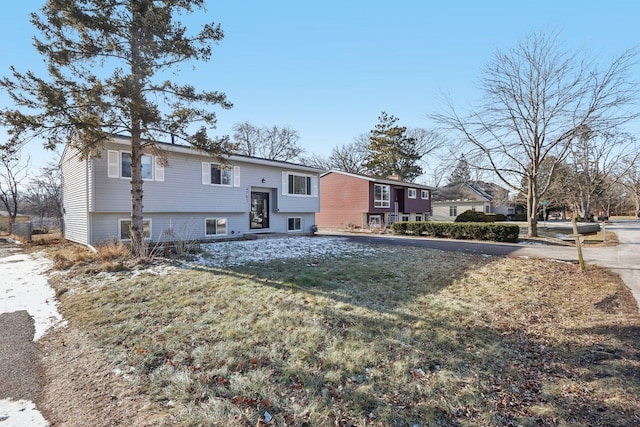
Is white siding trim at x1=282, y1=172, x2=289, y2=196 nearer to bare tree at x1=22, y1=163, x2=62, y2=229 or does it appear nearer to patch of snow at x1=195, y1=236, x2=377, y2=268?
patch of snow at x1=195, y1=236, x2=377, y2=268

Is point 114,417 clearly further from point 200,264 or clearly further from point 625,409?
point 200,264

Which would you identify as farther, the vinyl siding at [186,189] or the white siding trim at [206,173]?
the white siding trim at [206,173]

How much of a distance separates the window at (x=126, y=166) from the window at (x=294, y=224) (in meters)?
7.80

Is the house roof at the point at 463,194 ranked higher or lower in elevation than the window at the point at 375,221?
higher

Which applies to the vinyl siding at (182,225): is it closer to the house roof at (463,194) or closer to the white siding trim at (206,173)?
the white siding trim at (206,173)

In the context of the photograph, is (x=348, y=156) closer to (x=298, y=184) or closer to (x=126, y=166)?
(x=298, y=184)

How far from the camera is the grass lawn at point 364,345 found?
3.19 meters

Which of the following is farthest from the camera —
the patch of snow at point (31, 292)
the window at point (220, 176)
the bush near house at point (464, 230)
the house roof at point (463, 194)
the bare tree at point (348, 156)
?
the bare tree at point (348, 156)

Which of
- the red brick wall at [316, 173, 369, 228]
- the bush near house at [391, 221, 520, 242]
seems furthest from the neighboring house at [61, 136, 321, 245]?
the red brick wall at [316, 173, 369, 228]

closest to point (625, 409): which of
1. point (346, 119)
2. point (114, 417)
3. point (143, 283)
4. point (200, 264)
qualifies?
point (114, 417)

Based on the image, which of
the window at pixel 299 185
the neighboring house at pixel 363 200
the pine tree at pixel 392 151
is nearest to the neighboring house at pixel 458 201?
the pine tree at pixel 392 151

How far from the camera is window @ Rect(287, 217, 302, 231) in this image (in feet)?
63.1

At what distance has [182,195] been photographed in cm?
1398

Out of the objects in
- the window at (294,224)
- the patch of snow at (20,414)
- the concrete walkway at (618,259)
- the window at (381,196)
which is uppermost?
the window at (381,196)
